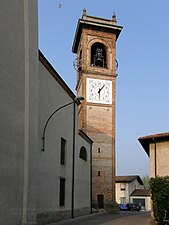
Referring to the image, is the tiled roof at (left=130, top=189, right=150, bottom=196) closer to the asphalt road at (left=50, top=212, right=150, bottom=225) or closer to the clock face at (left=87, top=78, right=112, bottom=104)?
the clock face at (left=87, top=78, right=112, bottom=104)

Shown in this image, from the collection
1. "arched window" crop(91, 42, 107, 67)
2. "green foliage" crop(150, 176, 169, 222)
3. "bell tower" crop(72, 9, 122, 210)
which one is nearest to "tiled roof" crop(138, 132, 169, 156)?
"green foliage" crop(150, 176, 169, 222)

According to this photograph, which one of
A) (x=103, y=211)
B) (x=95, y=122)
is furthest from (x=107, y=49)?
(x=103, y=211)

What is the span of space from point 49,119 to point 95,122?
2031 centimetres

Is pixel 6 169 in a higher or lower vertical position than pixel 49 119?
lower

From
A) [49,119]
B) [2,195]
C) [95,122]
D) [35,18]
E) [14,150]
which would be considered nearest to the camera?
[2,195]

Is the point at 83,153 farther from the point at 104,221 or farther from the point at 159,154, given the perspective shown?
the point at 159,154

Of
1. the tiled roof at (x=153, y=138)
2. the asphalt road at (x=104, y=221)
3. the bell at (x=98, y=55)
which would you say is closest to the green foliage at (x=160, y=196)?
the asphalt road at (x=104, y=221)

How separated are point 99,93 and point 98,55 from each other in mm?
4485

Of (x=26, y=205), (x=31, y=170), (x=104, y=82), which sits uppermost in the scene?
(x=104, y=82)

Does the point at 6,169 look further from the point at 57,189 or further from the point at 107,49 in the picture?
the point at 107,49

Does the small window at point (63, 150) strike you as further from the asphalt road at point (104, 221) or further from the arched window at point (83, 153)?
the arched window at point (83, 153)

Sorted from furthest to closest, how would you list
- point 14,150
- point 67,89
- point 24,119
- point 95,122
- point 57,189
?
point 95,122, point 67,89, point 57,189, point 24,119, point 14,150

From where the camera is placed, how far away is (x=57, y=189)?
21219 mm

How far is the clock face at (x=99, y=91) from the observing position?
1566 inches
